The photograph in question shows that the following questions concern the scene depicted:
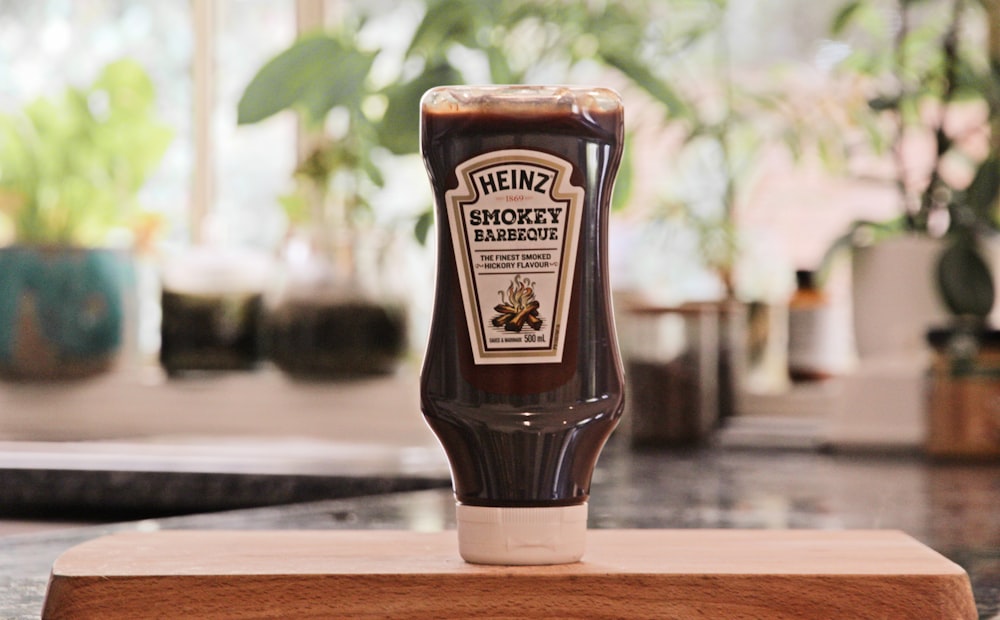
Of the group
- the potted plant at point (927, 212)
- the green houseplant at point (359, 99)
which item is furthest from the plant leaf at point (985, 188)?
the green houseplant at point (359, 99)

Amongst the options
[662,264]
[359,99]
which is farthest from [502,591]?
[662,264]

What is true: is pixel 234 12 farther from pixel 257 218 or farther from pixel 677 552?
pixel 677 552

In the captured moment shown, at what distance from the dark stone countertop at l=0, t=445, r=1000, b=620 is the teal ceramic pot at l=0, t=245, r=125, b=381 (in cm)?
89

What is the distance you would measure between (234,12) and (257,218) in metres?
0.44

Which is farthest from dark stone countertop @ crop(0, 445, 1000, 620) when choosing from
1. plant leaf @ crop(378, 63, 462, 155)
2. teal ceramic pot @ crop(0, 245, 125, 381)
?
teal ceramic pot @ crop(0, 245, 125, 381)

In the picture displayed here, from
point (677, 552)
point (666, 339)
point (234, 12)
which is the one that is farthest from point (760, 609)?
point (234, 12)

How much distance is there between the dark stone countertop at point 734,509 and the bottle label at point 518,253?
26 cm

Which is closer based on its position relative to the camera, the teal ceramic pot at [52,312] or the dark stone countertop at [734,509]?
the dark stone countertop at [734,509]

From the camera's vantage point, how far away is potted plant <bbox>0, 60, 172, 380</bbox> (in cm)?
197

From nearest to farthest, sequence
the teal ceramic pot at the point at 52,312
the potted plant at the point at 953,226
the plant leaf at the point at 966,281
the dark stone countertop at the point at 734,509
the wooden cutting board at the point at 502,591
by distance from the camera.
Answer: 1. the wooden cutting board at the point at 502,591
2. the dark stone countertop at the point at 734,509
3. the potted plant at the point at 953,226
4. the plant leaf at the point at 966,281
5. the teal ceramic pot at the point at 52,312

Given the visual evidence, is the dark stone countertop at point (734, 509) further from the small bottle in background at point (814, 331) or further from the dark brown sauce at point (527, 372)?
the small bottle in background at point (814, 331)

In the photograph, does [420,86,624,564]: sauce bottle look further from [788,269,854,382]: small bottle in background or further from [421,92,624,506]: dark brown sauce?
[788,269,854,382]: small bottle in background

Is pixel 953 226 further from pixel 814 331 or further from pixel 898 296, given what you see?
pixel 814 331

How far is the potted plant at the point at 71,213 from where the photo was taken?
1967 millimetres
